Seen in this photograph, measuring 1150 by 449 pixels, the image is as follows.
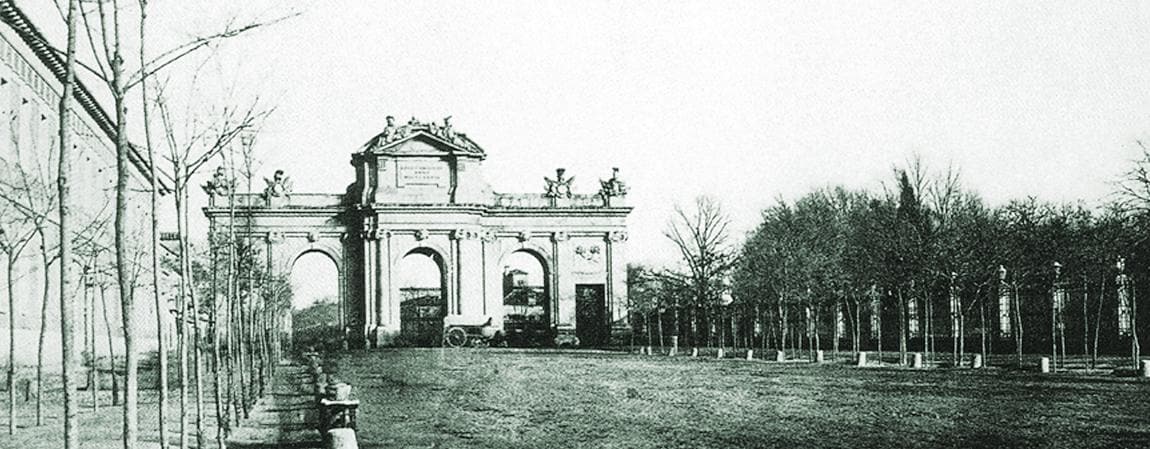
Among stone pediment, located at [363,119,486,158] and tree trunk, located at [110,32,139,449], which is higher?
stone pediment, located at [363,119,486,158]

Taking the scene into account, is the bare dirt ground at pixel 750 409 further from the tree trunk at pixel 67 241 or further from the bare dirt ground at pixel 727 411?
the tree trunk at pixel 67 241

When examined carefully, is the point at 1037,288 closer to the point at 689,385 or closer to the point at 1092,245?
the point at 1092,245

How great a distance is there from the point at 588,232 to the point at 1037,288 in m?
34.0

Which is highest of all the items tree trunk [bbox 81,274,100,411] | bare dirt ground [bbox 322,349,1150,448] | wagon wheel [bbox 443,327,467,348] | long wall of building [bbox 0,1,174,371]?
long wall of building [bbox 0,1,174,371]

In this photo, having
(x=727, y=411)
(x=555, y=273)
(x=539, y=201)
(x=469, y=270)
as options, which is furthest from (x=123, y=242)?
(x=539, y=201)

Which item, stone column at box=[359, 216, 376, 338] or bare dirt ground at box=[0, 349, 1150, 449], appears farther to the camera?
stone column at box=[359, 216, 376, 338]

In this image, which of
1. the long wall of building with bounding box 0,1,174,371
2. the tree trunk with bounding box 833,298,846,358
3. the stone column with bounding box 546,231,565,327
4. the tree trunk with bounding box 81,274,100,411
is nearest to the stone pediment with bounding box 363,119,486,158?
the stone column with bounding box 546,231,565,327

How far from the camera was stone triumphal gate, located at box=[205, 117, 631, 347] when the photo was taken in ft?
218

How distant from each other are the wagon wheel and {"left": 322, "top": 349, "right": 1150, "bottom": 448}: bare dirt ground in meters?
27.0

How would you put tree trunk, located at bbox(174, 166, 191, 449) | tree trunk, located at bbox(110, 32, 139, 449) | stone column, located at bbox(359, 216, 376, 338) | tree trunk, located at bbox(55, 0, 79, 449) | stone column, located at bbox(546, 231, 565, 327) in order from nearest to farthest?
1. tree trunk, located at bbox(55, 0, 79, 449)
2. tree trunk, located at bbox(110, 32, 139, 449)
3. tree trunk, located at bbox(174, 166, 191, 449)
4. stone column, located at bbox(359, 216, 376, 338)
5. stone column, located at bbox(546, 231, 565, 327)

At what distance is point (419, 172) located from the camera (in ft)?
218

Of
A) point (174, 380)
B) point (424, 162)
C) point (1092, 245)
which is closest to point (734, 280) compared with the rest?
point (424, 162)

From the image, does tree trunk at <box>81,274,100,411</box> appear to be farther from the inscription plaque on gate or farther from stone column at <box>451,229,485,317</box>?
stone column at <box>451,229,485,317</box>

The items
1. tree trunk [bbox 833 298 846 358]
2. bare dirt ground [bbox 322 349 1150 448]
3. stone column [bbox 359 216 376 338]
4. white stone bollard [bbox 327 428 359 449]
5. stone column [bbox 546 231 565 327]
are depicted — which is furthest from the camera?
stone column [bbox 546 231 565 327]
